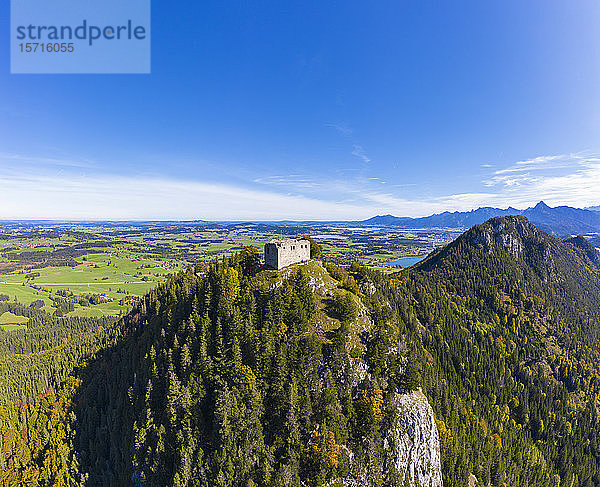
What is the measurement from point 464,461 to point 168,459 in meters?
84.4

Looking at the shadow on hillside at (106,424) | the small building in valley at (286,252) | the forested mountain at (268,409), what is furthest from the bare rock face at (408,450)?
the shadow on hillside at (106,424)

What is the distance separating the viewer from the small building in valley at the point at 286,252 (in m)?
83.4

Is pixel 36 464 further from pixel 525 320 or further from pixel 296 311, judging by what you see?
pixel 525 320

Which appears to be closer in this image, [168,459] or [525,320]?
[168,459]

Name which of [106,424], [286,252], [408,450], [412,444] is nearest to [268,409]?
[408,450]

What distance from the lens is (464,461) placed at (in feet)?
272

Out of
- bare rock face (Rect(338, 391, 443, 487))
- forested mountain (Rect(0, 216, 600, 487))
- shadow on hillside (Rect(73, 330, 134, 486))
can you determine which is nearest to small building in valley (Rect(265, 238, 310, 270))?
forested mountain (Rect(0, 216, 600, 487))

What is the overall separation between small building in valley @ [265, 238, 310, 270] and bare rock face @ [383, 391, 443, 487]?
46.9 metres

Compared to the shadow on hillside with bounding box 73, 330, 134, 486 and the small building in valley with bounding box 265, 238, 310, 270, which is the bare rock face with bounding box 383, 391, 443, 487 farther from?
the shadow on hillside with bounding box 73, 330, 134, 486

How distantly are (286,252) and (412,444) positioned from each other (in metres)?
58.8

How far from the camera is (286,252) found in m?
85.1

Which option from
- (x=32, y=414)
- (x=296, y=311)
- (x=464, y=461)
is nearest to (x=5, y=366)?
(x=32, y=414)

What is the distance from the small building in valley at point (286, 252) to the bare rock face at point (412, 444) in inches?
1847

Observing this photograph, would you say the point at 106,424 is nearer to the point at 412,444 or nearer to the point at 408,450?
the point at 408,450
